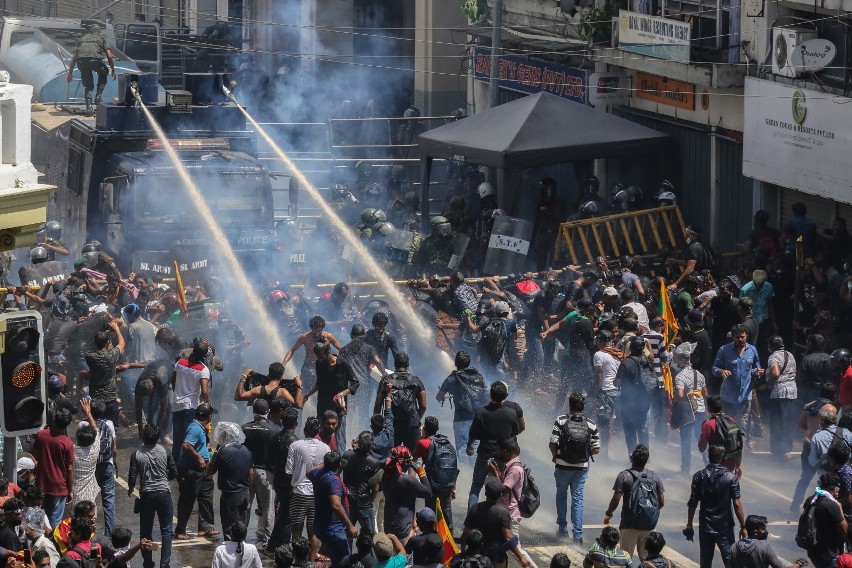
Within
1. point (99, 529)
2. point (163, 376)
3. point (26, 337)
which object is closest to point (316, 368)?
point (163, 376)

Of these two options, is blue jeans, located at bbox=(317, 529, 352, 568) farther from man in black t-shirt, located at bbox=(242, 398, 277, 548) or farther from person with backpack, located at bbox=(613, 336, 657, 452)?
person with backpack, located at bbox=(613, 336, 657, 452)

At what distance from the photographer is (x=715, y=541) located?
39.0 feet

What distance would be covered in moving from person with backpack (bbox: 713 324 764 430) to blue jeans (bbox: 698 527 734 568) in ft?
11.8

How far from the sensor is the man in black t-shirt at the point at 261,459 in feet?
42.8

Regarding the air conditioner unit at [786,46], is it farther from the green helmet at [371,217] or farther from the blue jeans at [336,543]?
the blue jeans at [336,543]

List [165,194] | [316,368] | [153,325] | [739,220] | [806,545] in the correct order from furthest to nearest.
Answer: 1. [739,220]
2. [165,194]
3. [153,325]
4. [316,368]
5. [806,545]

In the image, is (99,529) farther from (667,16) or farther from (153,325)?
(667,16)

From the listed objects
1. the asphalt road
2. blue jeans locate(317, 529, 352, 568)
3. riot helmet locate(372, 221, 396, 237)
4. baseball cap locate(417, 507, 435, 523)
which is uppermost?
riot helmet locate(372, 221, 396, 237)

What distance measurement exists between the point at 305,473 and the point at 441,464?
3.57ft

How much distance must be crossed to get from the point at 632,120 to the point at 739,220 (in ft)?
13.2

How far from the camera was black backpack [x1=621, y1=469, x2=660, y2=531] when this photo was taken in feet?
39.1

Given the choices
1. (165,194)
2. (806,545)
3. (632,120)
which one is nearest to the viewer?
(806,545)

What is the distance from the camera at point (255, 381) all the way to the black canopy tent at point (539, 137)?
28.3 ft

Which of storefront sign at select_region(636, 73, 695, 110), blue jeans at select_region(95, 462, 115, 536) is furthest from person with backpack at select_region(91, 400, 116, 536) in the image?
storefront sign at select_region(636, 73, 695, 110)
